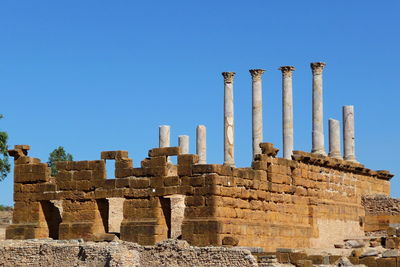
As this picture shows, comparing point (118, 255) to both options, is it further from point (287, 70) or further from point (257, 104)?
point (287, 70)

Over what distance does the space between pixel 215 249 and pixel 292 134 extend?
15647mm

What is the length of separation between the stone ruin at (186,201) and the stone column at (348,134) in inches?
154

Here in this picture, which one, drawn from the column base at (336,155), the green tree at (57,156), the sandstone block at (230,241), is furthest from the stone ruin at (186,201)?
the green tree at (57,156)

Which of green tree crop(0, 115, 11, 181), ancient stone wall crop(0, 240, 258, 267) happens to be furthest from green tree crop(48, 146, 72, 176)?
ancient stone wall crop(0, 240, 258, 267)

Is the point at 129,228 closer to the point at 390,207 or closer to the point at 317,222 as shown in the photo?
the point at 317,222

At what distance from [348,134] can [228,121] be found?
5.20 metres

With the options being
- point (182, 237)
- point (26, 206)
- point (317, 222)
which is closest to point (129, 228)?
point (182, 237)

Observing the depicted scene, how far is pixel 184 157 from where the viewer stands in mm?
31656

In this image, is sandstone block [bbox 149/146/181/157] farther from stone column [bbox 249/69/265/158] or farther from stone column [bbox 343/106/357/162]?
stone column [bbox 343/106/357/162]

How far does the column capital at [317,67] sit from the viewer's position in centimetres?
4166

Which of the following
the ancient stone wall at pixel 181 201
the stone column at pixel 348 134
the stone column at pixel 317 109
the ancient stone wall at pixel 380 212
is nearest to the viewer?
the ancient stone wall at pixel 181 201

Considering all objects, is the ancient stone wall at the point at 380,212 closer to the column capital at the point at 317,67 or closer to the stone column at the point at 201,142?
the column capital at the point at 317,67

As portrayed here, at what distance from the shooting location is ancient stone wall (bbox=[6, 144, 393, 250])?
1233 inches

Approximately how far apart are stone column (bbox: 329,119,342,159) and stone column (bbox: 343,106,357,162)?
874mm
